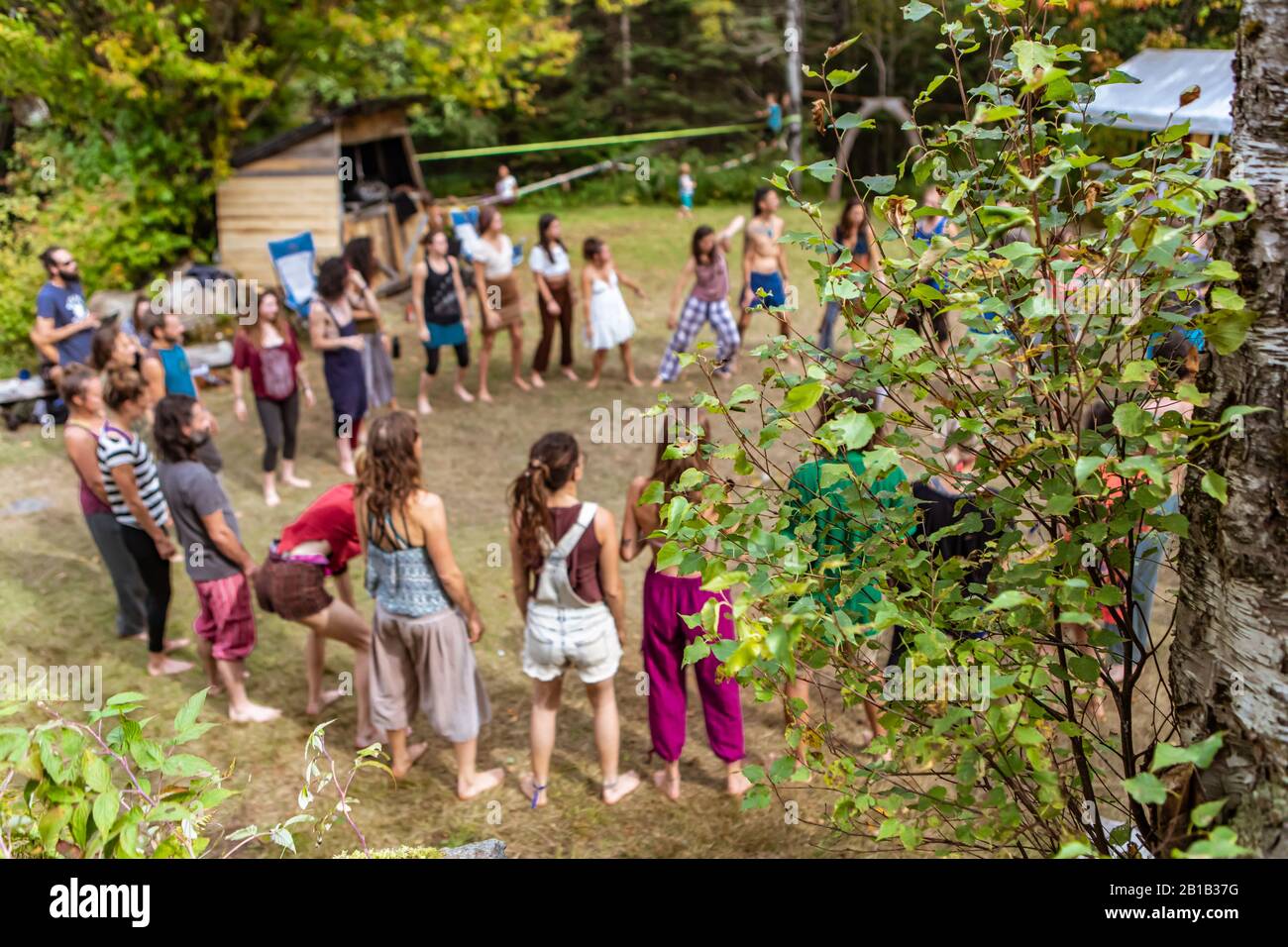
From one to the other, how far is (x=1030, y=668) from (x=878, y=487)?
95 centimetres

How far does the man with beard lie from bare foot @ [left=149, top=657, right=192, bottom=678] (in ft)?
11.2

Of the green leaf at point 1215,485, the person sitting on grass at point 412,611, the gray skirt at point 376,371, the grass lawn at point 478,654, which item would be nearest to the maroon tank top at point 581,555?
the person sitting on grass at point 412,611

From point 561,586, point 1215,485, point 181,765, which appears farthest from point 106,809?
point 561,586

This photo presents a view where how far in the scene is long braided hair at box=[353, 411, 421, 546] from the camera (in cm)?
489

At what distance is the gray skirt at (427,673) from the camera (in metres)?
5.21

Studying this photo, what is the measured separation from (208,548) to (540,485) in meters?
2.01

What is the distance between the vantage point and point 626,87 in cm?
2644

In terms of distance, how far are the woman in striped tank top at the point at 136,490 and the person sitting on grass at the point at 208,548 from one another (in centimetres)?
36

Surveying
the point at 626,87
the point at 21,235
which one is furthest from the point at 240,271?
the point at 626,87

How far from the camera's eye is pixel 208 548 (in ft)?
18.8

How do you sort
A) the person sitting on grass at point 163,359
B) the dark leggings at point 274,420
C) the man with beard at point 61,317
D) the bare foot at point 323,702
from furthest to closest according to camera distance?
1. the man with beard at point 61,317
2. the dark leggings at point 274,420
3. the person sitting on grass at point 163,359
4. the bare foot at point 323,702

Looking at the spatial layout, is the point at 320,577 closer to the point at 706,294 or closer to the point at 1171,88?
the point at 706,294

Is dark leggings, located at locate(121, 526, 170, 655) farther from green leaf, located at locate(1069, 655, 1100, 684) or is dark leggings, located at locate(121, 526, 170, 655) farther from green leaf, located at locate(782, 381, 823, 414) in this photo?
green leaf, located at locate(1069, 655, 1100, 684)

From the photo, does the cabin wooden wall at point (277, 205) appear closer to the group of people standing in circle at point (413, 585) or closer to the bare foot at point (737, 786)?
the group of people standing in circle at point (413, 585)
